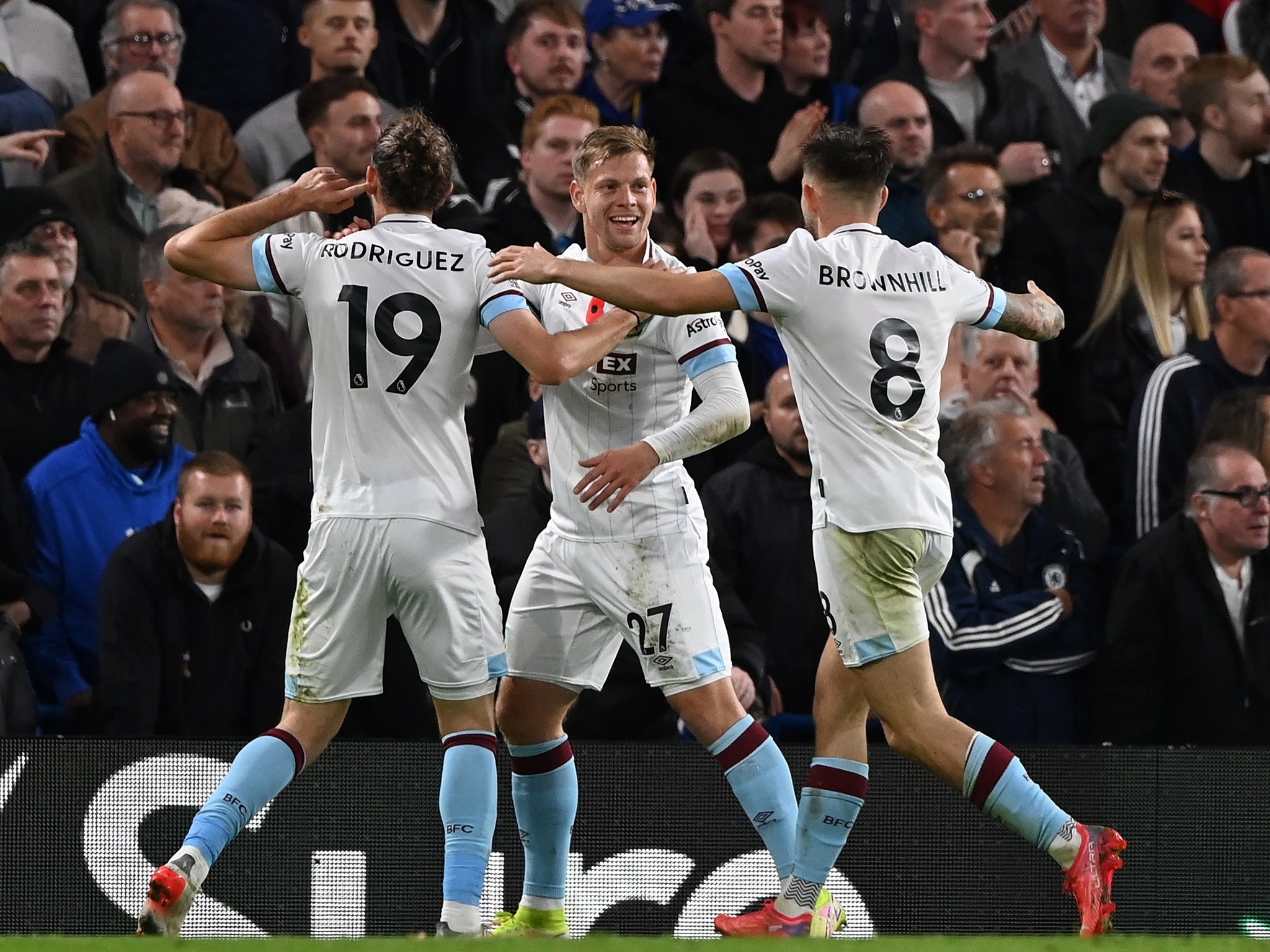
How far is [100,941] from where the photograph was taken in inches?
199

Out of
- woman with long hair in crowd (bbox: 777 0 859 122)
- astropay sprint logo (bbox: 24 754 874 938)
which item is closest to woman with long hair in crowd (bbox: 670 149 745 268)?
woman with long hair in crowd (bbox: 777 0 859 122)

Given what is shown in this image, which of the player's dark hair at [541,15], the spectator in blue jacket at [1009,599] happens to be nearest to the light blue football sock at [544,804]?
the spectator in blue jacket at [1009,599]

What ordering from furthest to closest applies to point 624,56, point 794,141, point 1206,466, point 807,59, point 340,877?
point 807,59 < point 624,56 < point 794,141 < point 1206,466 < point 340,877

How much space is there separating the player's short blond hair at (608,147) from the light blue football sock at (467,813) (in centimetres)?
191

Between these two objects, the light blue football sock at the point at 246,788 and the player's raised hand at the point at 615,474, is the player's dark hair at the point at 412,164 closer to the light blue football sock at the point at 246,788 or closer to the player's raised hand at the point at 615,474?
the player's raised hand at the point at 615,474

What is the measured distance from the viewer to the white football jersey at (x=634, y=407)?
247 inches

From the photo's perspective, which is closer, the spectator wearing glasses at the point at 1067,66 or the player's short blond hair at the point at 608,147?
the player's short blond hair at the point at 608,147

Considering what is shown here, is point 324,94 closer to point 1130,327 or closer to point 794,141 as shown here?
point 794,141

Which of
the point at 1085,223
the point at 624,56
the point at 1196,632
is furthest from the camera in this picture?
the point at 624,56

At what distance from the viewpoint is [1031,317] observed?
6055 mm

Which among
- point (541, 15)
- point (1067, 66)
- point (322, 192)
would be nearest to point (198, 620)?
point (322, 192)

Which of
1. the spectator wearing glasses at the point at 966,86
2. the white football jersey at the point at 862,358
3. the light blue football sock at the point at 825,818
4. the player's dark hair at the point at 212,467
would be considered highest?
the spectator wearing glasses at the point at 966,86

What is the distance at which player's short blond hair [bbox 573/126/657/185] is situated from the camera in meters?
6.27

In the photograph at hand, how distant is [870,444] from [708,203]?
3.96m
